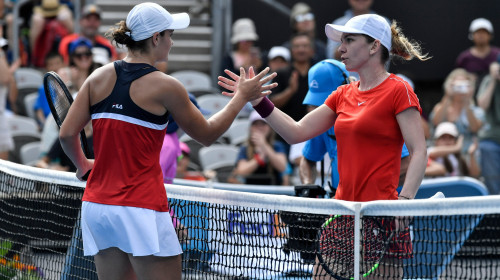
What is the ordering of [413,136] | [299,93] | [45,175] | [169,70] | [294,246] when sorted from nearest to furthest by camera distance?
[413,136]
[294,246]
[45,175]
[299,93]
[169,70]

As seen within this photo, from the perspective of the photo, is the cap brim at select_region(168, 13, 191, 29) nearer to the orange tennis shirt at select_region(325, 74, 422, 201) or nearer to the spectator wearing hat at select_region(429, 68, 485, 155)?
the orange tennis shirt at select_region(325, 74, 422, 201)

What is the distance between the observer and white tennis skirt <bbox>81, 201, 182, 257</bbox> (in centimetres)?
406

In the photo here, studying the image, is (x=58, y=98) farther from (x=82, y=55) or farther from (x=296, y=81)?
(x=296, y=81)

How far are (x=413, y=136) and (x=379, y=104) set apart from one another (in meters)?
0.23

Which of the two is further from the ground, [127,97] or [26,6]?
[26,6]

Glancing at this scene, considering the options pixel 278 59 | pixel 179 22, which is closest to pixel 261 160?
pixel 278 59

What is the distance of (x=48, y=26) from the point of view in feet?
39.7

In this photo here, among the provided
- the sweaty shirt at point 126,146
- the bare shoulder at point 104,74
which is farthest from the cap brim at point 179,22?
the bare shoulder at point 104,74

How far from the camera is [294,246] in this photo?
470 cm

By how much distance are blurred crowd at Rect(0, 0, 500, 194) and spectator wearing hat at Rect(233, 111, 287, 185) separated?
0.4 inches

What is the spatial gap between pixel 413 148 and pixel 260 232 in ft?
3.57

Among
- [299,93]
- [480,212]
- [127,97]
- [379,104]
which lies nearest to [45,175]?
[127,97]

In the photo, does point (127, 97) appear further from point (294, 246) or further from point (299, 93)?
point (299, 93)

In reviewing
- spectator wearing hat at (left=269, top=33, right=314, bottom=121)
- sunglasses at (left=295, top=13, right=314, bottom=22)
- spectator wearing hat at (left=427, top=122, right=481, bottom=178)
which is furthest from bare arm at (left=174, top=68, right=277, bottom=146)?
sunglasses at (left=295, top=13, right=314, bottom=22)
